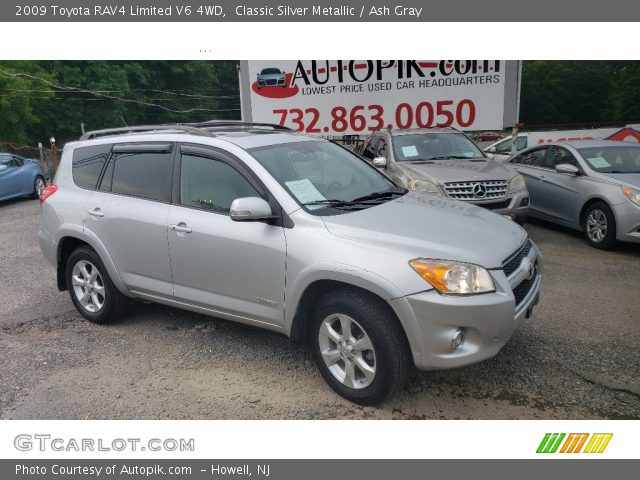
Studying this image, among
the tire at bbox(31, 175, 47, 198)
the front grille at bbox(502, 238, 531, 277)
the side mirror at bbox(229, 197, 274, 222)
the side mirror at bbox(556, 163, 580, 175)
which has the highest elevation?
the side mirror at bbox(229, 197, 274, 222)

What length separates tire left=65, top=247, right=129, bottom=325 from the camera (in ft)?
14.9

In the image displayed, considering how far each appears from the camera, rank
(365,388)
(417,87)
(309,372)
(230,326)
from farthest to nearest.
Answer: (417,87), (230,326), (309,372), (365,388)

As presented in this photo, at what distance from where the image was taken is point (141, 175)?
4.29 metres

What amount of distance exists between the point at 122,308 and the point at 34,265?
124 inches

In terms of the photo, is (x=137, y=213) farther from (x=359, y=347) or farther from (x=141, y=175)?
(x=359, y=347)

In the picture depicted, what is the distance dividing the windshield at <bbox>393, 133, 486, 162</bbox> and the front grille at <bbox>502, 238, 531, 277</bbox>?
4.44 metres

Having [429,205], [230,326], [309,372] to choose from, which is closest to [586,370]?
[429,205]

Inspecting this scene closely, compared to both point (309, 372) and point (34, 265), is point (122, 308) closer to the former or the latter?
point (309, 372)

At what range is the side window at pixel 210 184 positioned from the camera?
3.71m

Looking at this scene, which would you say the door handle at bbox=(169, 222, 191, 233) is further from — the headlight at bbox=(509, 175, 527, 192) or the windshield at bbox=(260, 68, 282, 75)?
the windshield at bbox=(260, 68, 282, 75)

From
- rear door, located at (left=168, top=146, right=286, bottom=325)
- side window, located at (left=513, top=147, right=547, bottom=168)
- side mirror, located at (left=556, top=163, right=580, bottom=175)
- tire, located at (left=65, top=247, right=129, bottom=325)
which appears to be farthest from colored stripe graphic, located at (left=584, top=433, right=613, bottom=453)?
side window, located at (left=513, top=147, right=547, bottom=168)

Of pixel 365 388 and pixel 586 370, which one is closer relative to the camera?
pixel 365 388

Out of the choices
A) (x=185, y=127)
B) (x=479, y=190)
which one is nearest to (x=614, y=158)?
(x=479, y=190)

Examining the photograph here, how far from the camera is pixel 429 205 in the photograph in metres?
3.84
